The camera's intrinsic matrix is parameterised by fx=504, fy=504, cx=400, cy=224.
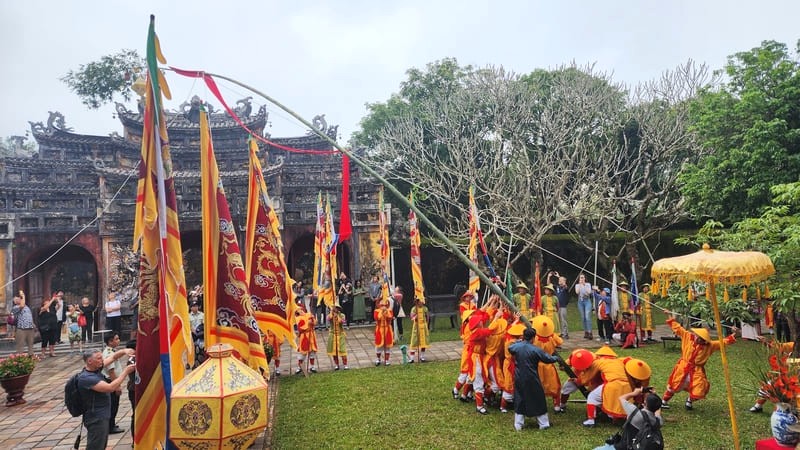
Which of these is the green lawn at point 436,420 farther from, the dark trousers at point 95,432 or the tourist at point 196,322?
the dark trousers at point 95,432

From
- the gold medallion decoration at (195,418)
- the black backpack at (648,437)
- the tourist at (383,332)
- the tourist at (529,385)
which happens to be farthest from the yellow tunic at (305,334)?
the black backpack at (648,437)

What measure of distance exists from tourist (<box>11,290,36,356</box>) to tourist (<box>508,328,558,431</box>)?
1243 cm

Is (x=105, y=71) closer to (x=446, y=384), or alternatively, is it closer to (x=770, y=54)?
(x=446, y=384)

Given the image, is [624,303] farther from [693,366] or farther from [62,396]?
[62,396]

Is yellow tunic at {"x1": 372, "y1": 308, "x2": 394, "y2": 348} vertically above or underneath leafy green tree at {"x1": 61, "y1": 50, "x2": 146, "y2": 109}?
underneath

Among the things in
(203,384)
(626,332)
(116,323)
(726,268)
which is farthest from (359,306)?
(203,384)

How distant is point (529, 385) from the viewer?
22.3 ft

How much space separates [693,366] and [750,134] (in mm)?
8075

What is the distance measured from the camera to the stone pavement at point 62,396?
7188mm

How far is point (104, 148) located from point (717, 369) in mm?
25158

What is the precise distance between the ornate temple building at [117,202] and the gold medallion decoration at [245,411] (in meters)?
12.9

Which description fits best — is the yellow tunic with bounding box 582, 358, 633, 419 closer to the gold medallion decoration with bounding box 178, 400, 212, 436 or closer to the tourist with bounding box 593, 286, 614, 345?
the gold medallion decoration with bounding box 178, 400, 212, 436

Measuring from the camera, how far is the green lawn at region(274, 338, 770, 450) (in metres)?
6.47

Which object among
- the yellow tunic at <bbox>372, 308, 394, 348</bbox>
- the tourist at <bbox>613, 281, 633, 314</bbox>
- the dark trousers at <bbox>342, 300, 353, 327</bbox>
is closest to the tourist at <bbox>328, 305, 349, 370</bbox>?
the yellow tunic at <bbox>372, 308, 394, 348</bbox>
